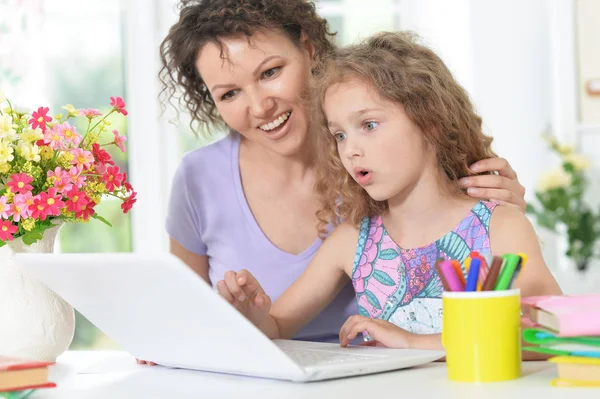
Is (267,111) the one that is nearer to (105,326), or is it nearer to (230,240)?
(230,240)

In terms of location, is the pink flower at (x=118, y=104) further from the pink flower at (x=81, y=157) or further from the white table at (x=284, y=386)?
the white table at (x=284, y=386)

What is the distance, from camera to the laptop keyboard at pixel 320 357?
107 centimetres

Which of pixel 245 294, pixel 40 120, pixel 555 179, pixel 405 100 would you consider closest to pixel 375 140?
pixel 405 100

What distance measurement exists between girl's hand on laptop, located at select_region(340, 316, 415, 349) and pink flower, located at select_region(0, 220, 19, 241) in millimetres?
505

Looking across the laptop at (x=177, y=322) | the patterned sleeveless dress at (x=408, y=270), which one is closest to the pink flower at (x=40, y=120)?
the laptop at (x=177, y=322)

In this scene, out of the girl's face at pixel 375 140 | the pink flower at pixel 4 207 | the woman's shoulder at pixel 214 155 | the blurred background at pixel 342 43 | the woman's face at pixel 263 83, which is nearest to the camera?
the pink flower at pixel 4 207

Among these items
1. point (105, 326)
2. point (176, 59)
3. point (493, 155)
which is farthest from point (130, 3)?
point (105, 326)

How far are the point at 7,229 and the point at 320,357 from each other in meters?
0.48

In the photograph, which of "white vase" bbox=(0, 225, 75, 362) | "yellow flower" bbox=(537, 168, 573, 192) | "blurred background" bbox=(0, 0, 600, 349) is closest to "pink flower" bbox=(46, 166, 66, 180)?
"white vase" bbox=(0, 225, 75, 362)

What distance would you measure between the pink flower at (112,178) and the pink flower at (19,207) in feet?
0.44

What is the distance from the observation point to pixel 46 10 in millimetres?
3482

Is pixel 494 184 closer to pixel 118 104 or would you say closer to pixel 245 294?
pixel 245 294

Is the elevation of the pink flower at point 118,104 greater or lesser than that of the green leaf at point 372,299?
greater

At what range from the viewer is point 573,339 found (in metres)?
0.91
